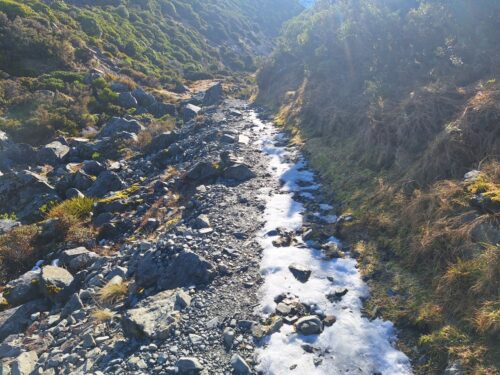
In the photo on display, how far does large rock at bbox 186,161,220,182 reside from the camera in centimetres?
1612

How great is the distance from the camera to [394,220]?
9.68m

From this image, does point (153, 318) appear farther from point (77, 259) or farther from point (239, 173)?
point (239, 173)

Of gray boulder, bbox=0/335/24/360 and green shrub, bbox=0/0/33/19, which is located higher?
green shrub, bbox=0/0/33/19

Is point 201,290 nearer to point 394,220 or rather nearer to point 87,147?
point 394,220

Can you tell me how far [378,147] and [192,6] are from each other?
86.5 metres

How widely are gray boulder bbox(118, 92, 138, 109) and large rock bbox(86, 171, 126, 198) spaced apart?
1546 cm

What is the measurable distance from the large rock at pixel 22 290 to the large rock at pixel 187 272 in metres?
4.42

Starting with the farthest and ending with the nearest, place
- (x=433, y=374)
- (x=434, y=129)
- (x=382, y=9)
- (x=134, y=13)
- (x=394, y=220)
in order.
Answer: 1. (x=134, y=13)
2. (x=382, y=9)
3. (x=434, y=129)
4. (x=394, y=220)
5. (x=433, y=374)

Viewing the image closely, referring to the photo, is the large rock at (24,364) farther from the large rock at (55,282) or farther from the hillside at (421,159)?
the hillside at (421,159)

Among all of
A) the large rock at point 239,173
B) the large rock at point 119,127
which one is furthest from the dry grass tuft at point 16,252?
the large rock at point 119,127

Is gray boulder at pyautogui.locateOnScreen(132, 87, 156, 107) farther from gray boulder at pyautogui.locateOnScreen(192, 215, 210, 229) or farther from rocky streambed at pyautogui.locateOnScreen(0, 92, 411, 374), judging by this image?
gray boulder at pyautogui.locateOnScreen(192, 215, 210, 229)

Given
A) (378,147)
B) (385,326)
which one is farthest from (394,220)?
(378,147)

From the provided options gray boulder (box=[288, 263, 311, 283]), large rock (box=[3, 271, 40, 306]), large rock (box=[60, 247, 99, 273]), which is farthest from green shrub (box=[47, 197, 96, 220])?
gray boulder (box=[288, 263, 311, 283])

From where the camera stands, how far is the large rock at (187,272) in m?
9.01
